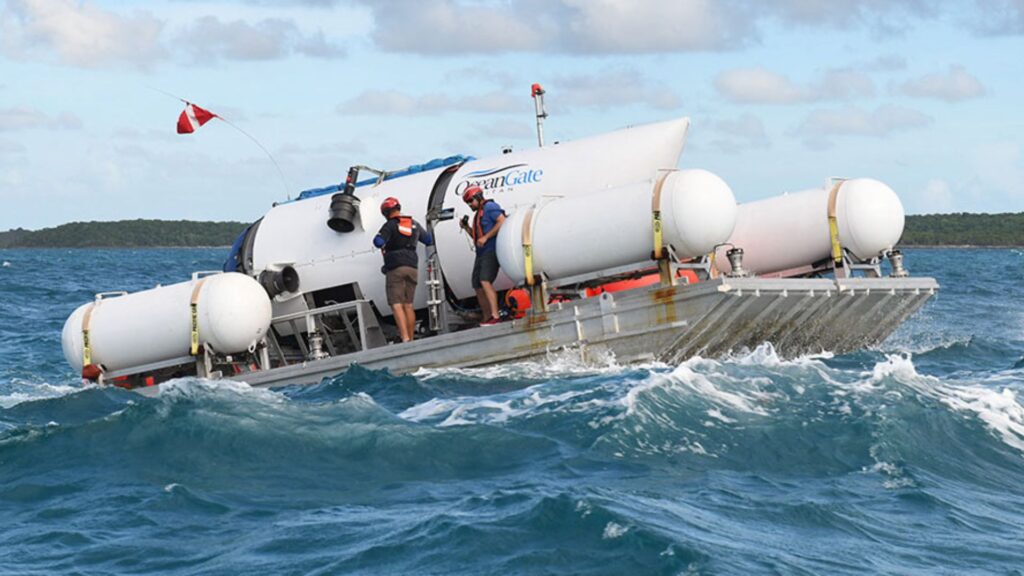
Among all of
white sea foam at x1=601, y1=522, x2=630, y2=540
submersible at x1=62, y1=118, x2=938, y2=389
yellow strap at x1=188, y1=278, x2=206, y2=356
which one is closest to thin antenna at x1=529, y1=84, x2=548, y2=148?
submersible at x1=62, y1=118, x2=938, y2=389

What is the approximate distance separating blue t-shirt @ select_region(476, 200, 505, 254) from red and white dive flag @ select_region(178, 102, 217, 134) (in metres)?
5.58

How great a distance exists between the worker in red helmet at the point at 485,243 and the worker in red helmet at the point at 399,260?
0.73 metres

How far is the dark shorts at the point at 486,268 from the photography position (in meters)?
15.8

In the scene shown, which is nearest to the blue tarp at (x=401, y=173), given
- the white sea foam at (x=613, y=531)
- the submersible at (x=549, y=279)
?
the submersible at (x=549, y=279)

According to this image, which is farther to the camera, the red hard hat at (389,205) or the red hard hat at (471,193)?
the red hard hat at (389,205)

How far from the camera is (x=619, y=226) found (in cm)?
1455

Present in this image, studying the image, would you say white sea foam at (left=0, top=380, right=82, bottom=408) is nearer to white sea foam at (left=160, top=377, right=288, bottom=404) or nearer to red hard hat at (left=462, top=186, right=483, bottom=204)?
white sea foam at (left=160, top=377, right=288, bottom=404)

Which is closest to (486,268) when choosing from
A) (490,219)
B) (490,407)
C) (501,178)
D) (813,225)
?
(490,219)

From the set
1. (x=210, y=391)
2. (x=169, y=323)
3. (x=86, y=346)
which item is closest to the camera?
(x=210, y=391)

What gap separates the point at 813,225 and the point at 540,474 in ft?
23.0

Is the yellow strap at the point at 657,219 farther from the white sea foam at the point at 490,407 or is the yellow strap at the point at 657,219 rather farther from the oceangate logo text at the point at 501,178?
the oceangate logo text at the point at 501,178

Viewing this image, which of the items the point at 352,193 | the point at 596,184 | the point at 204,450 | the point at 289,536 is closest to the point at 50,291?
the point at 352,193

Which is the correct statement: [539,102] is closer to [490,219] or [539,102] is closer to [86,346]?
[490,219]

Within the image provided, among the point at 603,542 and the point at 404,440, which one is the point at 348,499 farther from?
the point at 603,542
